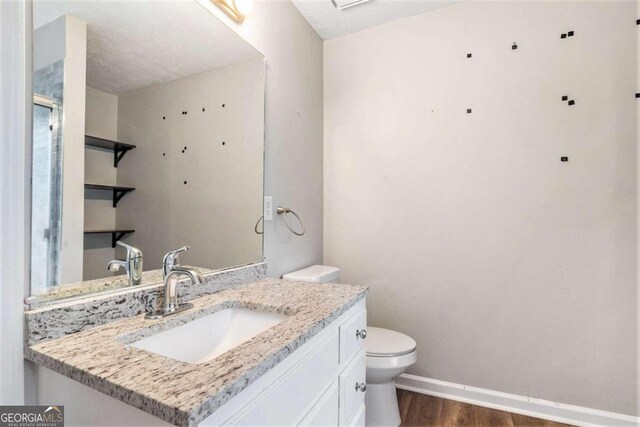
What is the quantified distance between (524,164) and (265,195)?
147 centimetres

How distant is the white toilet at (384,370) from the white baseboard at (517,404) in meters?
0.41

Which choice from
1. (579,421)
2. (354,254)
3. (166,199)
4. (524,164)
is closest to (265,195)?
(166,199)

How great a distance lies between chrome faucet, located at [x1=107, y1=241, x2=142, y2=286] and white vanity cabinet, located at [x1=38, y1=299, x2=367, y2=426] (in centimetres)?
30

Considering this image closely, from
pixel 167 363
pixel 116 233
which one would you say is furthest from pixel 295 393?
pixel 116 233

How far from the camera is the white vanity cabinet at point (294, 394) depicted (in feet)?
1.86

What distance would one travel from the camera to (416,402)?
5.82 feet

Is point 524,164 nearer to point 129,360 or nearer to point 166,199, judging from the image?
point 166,199

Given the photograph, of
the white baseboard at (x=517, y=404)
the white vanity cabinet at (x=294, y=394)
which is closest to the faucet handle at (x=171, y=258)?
the white vanity cabinet at (x=294, y=394)

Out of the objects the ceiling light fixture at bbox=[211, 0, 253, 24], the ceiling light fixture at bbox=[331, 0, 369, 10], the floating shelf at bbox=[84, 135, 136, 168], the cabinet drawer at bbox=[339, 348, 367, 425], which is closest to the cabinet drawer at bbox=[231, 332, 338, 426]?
the cabinet drawer at bbox=[339, 348, 367, 425]

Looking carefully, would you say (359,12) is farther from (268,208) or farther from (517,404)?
(517,404)

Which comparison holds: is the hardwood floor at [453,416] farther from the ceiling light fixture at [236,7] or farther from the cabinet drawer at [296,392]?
the ceiling light fixture at [236,7]

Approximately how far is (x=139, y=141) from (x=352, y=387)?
1.19m

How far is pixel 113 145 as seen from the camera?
92 cm

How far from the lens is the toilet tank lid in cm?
164
